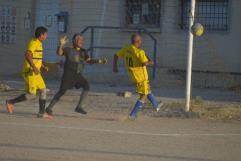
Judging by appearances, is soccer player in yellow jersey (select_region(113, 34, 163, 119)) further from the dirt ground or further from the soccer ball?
the soccer ball

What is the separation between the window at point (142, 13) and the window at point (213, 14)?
1.04m

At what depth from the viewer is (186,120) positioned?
1503cm

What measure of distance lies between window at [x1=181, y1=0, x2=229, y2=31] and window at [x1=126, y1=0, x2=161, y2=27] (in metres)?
1.04

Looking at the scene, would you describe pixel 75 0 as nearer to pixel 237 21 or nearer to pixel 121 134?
pixel 237 21

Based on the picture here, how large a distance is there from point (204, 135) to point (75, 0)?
12075 mm

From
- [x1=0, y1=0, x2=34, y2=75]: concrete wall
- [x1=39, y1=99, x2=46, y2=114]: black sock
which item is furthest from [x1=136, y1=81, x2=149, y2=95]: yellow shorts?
[x1=0, y1=0, x2=34, y2=75]: concrete wall

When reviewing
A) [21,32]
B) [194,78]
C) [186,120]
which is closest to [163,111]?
[186,120]

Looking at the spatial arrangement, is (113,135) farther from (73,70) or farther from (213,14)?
(213,14)

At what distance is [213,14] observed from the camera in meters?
22.3

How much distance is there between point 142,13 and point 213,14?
229 centimetres

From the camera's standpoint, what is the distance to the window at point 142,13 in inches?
912

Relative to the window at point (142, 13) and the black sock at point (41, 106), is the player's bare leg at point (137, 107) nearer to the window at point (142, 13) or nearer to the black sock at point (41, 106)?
the black sock at point (41, 106)

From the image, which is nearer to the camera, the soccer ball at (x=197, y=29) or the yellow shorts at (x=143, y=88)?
the yellow shorts at (x=143, y=88)

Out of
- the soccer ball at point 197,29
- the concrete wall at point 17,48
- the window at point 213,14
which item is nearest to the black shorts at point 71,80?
the soccer ball at point 197,29
